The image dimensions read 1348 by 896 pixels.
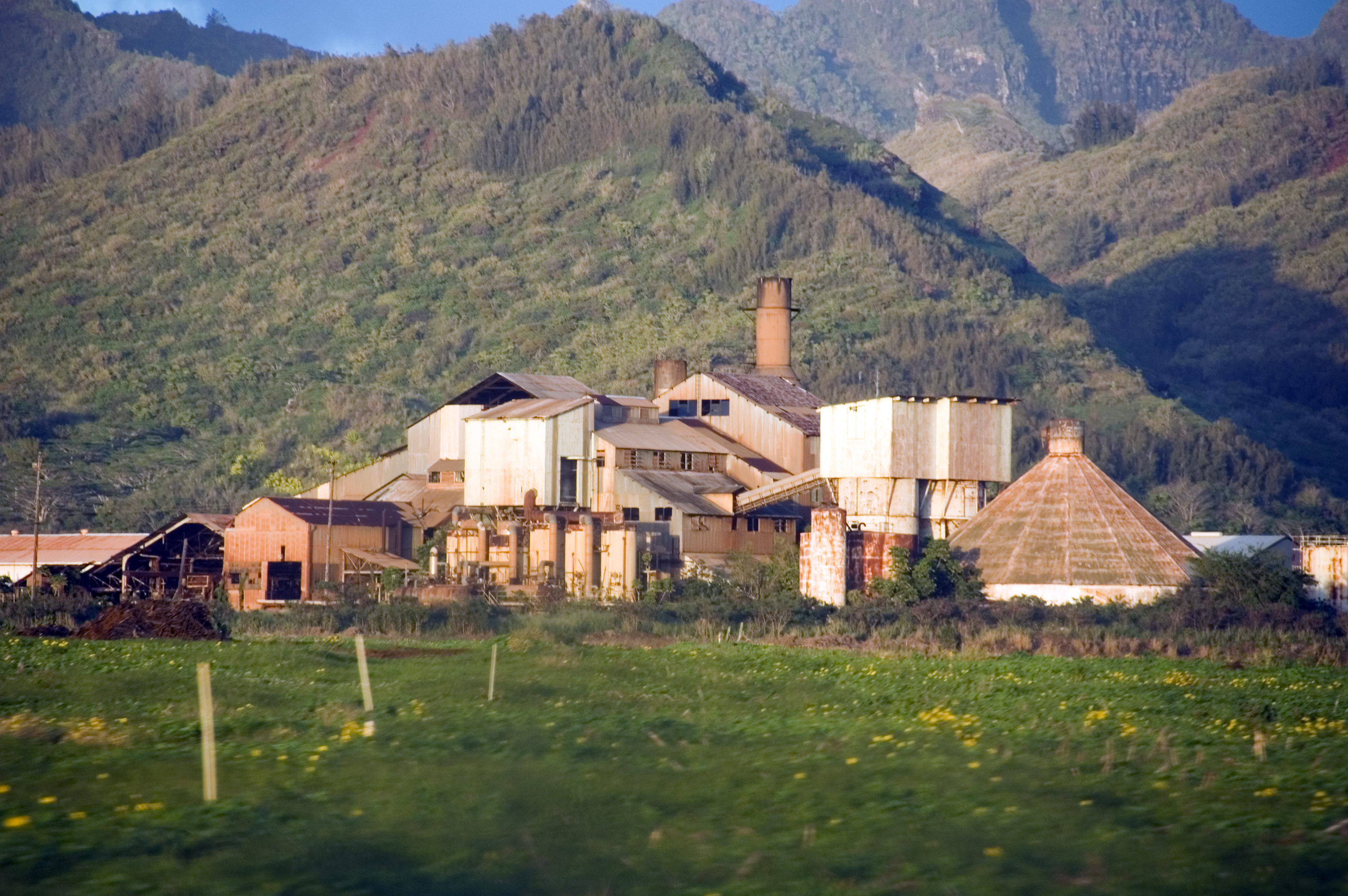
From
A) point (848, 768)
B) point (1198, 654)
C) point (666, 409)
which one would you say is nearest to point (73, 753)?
point (848, 768)

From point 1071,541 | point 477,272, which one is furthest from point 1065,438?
point 477,272

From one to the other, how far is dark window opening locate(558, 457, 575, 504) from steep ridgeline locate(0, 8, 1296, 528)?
2977 cm

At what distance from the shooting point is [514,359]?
389ft

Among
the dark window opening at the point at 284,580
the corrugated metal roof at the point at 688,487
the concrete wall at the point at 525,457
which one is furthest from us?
the concrete wall at the point at 525,457

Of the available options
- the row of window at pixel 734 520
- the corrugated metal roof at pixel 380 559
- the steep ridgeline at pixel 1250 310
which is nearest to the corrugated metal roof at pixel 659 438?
the row of window at pixel 734 520

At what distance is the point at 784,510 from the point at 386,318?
69.5 m

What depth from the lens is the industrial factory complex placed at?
5994 centimetres

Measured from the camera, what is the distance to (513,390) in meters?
76.3

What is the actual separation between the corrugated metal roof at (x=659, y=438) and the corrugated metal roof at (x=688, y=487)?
123 cm

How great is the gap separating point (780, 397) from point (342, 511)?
22.8 meters

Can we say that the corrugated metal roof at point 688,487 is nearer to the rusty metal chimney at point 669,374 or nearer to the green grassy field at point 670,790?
the rusty metal chimney at point 669,374

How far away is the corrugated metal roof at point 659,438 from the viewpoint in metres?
68.2

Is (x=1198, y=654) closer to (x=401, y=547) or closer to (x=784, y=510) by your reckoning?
(x=784, y=510)

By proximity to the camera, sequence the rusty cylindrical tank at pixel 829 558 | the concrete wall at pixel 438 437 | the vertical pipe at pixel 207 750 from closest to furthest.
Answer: the vertical pipe at pixel 207 750
the rusty cylindrical tank at pixel 829 558
the concrete wall at pixel 438 437
